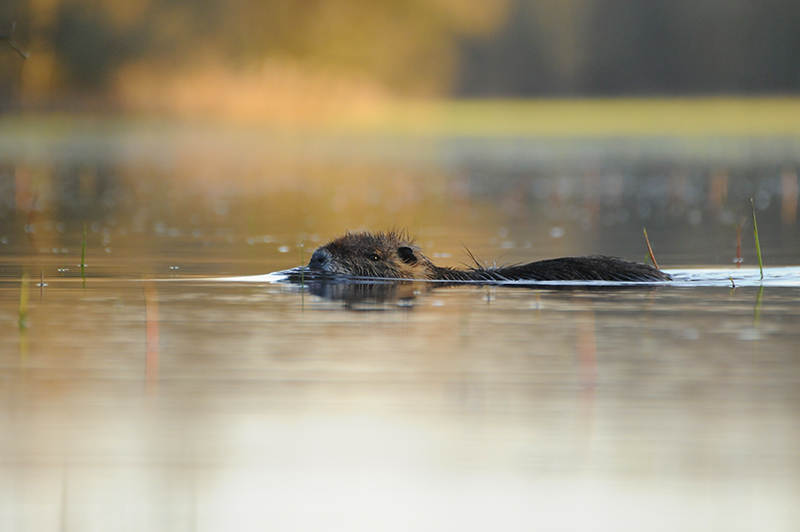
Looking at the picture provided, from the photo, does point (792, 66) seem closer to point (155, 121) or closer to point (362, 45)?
point (362, 45)

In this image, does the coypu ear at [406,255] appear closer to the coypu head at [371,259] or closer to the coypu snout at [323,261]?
the coypu head at [371,259]

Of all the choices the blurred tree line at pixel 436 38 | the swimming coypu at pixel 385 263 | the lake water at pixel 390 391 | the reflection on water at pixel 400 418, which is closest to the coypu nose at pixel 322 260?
the swimming coypu at pixel 385 263

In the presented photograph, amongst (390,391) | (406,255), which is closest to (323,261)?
(406,255)

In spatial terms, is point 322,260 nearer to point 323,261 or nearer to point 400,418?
point 323,261

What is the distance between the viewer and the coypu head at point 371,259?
11555 mm

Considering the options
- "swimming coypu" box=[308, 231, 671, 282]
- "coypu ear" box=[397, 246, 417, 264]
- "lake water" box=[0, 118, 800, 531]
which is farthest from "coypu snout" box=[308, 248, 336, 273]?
"coypu ear" box=[397, 246, 417, 264]

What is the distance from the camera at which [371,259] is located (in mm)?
11625

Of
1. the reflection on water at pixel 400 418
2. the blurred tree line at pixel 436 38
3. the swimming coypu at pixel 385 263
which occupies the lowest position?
the reflection on water at pixel 400 418

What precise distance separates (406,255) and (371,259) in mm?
300

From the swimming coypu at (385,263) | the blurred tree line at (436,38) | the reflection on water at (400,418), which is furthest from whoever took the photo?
the blurred tree line at (436,38)

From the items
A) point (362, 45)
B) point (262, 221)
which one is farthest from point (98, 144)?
point (262, 221)

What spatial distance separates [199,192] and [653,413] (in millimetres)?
18668

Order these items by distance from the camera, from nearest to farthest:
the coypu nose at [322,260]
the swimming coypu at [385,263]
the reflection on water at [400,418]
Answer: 1. the reflection on water at [400,418]
2. the swimming coypu at [385,263]
3. the coypu nose at [322,260]

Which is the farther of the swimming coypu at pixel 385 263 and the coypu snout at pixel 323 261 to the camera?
the coypu snout at pixel 323 261
